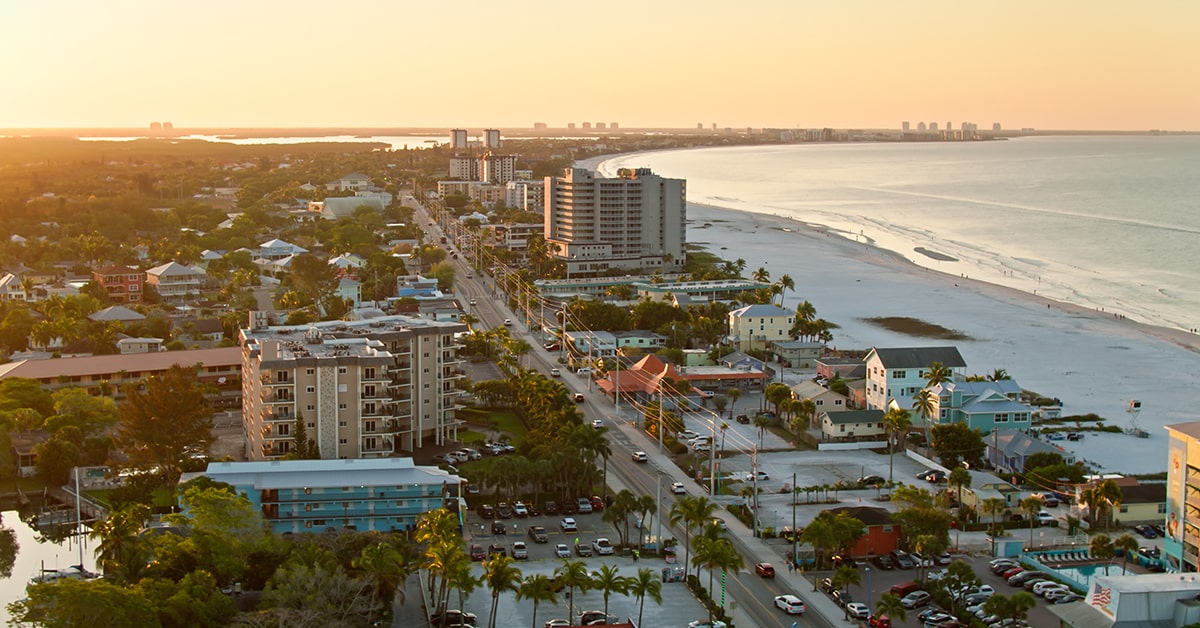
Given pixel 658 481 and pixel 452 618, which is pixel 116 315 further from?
pixel 452 618

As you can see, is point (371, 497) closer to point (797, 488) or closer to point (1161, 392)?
point (797, 488)

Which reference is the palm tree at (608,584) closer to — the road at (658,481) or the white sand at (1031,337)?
the road at (658,481)

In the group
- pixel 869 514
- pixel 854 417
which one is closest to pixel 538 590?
pixel 869 514

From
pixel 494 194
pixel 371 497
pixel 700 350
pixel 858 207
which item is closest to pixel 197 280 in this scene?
pixel 700 350

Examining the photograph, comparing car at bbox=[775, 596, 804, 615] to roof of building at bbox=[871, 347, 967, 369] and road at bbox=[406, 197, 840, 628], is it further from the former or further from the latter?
roof of building at bbox=[871, 347, 967, 369]

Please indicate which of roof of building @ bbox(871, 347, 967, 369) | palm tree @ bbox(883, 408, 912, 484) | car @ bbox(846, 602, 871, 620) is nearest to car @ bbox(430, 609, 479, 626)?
car @ bbox(846, 602, 871, 620)

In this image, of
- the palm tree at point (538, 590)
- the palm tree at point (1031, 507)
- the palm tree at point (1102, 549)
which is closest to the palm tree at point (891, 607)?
the palm tree at point (538, 590)

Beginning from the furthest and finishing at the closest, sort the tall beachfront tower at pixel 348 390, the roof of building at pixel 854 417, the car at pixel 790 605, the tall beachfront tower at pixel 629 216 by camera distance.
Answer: the tall beachfront tower at pixel 629 216, the roof of building at pixel 854 417, the tall beachfront tower at pixel 348 390, the car at pixel 790 605
